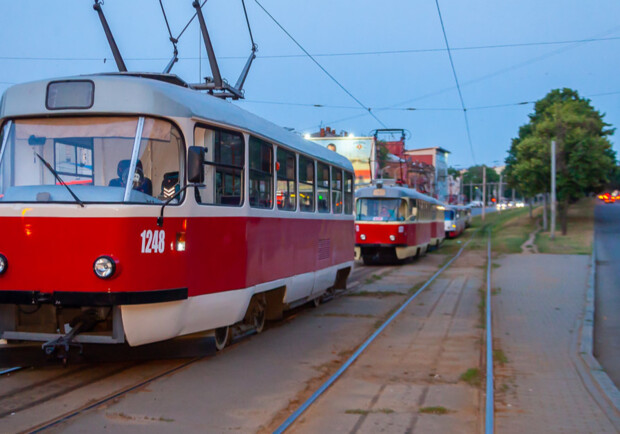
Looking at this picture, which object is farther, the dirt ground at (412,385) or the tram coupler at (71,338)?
the tram coupler at (71,338)

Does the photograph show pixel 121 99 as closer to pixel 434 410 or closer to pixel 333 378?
pixel 333 378

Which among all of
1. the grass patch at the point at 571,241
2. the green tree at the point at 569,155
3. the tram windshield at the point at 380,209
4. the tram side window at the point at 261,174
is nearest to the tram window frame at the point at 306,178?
the tram side window at the point at 261,174

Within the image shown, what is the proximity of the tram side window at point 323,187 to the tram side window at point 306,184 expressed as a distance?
0.44 m

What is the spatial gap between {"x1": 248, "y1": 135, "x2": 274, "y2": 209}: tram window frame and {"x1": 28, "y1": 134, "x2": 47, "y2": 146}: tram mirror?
2411 millimetres

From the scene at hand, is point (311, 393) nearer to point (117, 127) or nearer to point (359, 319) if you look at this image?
point (117, 127)

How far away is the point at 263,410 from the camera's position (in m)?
6.10

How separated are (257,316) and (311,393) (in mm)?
2947

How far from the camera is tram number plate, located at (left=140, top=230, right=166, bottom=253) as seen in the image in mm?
6297

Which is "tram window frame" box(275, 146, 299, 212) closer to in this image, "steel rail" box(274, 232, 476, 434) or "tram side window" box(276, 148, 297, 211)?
"tram side window" box(276, 148, 297, 211)

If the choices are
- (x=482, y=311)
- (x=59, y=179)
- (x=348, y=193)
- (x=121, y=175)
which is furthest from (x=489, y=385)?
(x=348, y=193)

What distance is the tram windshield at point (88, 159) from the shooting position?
6367mm

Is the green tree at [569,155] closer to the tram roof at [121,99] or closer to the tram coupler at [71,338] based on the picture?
the tram roof at [121,99]

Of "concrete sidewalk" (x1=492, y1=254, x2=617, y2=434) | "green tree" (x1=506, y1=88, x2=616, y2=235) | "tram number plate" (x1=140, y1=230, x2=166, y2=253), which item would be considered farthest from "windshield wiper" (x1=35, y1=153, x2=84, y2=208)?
"green tree" (x1=506, y1=88, x2=616, y2=235)

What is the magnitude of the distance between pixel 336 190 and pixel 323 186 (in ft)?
3.43
